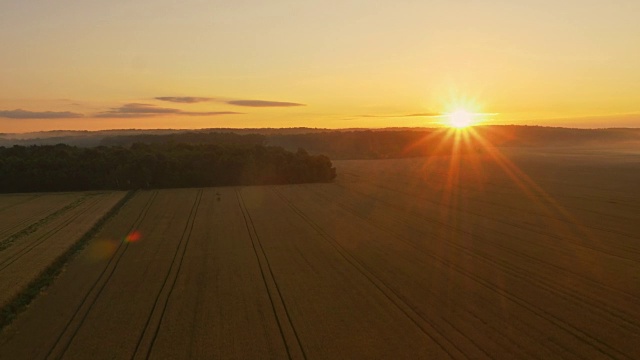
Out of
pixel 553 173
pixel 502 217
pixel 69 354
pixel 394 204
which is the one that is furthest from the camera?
pixel 553 173

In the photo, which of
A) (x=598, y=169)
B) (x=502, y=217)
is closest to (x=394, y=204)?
(x=502, y=217)

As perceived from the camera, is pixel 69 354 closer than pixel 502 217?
Yes

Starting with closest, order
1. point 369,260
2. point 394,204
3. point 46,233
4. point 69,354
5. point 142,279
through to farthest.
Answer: point 69,354 → point 142,279 → point 369,260 → point 46,233 → point 394,204

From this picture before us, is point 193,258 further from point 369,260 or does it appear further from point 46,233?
point 46,233

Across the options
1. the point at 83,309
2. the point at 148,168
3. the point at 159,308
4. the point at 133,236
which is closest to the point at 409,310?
the point at 159,308

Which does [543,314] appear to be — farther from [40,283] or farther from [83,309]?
[40,283]

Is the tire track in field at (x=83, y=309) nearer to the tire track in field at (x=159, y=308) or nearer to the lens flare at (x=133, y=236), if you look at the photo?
the lens flare at (x=133, y=236)
